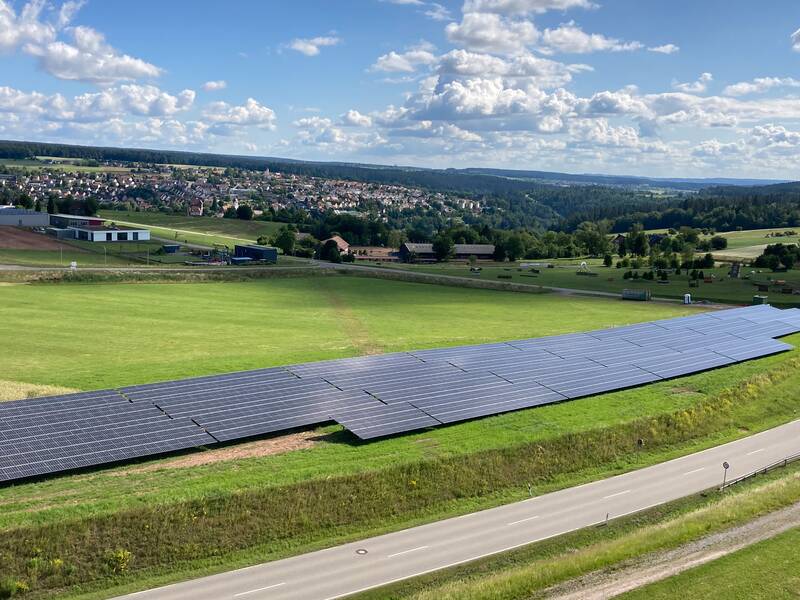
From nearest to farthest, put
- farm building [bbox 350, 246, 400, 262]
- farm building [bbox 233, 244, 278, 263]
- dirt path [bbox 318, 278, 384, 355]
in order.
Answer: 1. dirt path [bbox 318, 278, 384, 355]
2. farm building [bbox 233, 244, 278, 263]
3. farm building [bbox 350, 246, 400, 262]

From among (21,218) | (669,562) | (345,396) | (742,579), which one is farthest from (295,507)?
(21,218)

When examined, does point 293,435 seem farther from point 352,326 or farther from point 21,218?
point 21,218

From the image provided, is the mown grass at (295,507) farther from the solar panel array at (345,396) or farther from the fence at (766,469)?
the fence at (766,469)

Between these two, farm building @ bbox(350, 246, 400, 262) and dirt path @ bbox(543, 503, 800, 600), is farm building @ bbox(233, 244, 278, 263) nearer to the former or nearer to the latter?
farm building @ bbox(350, 246, 400, 262)

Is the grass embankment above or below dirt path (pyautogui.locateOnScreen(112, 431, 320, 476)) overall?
below

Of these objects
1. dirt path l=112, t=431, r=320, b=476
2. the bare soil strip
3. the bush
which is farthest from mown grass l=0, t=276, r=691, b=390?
the bush
